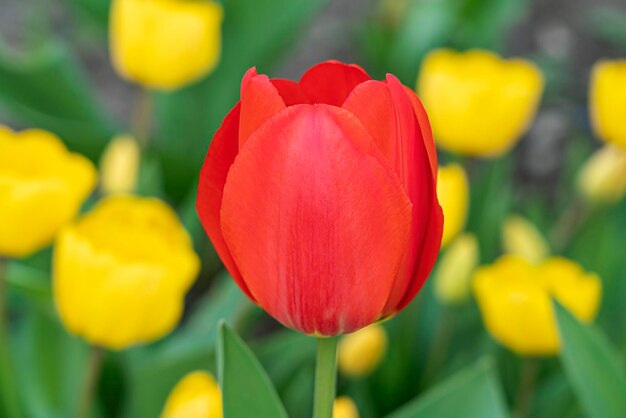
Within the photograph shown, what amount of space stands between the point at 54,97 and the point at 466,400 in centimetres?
112

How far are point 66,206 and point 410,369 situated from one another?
587 mm

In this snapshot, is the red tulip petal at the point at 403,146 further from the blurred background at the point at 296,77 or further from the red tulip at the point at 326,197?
the blurred background at the point at 296,77

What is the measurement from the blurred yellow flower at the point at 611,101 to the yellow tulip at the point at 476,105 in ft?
0.26

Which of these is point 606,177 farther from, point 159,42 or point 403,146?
point 403,146

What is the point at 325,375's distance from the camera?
1.68 feet

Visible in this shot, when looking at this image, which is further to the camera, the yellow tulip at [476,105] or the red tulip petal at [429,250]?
the yellow tulip at [476,105]

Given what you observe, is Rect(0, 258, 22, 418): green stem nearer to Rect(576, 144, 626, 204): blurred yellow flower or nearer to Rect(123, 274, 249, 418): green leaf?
Rect(123, 274, 249, 418): green leaf

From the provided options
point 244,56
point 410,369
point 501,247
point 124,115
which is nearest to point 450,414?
point 410,369

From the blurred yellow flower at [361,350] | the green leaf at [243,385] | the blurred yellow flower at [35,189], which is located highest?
the green leaf at [243,385]

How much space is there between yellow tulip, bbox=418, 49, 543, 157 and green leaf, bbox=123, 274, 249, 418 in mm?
327

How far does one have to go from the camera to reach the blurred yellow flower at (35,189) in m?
0.83

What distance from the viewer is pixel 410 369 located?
1.31 m

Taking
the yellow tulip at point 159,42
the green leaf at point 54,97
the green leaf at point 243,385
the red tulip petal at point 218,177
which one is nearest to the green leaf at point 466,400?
the green leaf at point 243,385

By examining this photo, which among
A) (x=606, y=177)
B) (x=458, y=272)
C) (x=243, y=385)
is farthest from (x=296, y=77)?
(x=243, y=385)
